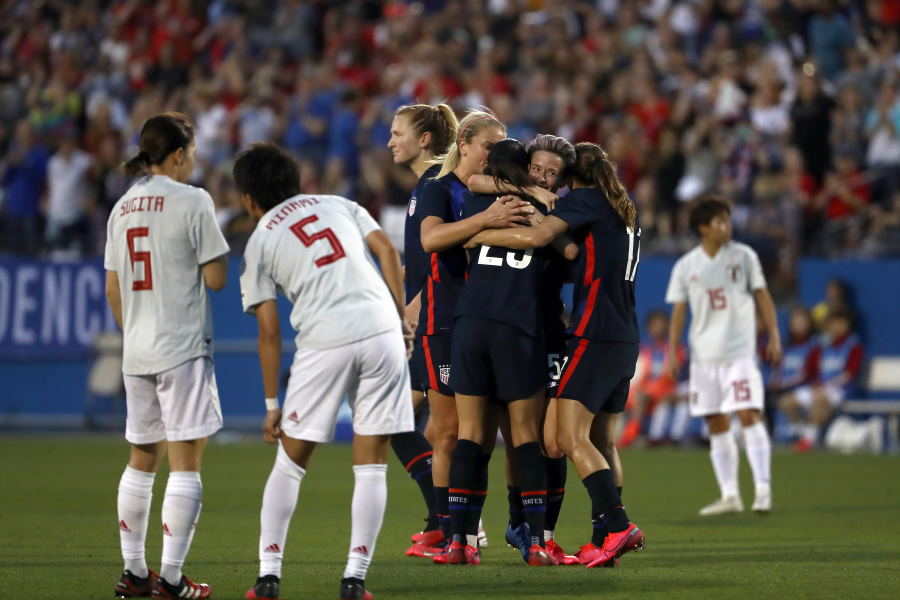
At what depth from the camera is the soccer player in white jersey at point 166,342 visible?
688 centimetres

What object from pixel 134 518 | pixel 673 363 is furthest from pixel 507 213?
pixel 673 363

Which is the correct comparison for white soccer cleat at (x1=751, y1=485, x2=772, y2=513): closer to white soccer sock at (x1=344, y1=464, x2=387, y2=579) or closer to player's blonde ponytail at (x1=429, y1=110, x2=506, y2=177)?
player's blonde ponytail at (x1=429, y1=110, x2=506, y2=177)

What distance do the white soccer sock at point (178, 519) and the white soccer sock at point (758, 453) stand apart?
5.95 m

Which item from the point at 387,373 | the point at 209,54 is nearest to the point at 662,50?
the point at 209,54

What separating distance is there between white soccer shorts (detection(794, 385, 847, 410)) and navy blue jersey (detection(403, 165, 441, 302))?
1035cm

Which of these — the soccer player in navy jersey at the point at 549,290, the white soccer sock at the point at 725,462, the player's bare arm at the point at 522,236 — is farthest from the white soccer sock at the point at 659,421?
the player's bare arm at the point at 522,236

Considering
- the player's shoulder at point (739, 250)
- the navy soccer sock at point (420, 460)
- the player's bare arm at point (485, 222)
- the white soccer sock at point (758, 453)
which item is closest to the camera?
the player's bare arm at point (485, 222)

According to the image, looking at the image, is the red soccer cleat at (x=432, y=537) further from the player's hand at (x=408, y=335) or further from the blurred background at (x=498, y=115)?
the blurred background at (x=498, y=115)

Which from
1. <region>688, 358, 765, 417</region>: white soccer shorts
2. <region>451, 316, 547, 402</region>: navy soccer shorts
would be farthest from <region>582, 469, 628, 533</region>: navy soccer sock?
<region>688, 358, 765, 417</region>: white soccer shorts

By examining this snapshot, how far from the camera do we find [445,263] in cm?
842

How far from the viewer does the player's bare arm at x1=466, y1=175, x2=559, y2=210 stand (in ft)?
26.2

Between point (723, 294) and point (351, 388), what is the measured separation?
5.96 meters

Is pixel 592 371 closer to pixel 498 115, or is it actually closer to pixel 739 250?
pixel 739 250

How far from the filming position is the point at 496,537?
987cm
